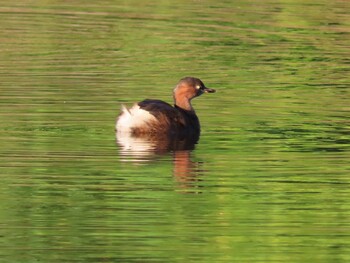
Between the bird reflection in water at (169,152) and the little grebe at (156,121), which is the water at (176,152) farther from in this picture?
the little grebe at (156,121)

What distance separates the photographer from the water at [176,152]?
36.0ft

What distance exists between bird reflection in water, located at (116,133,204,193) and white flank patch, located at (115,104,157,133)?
9 cm

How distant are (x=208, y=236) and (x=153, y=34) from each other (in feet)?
49.5

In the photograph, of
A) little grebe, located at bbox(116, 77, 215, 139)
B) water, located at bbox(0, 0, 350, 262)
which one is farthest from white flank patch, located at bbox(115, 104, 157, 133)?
water, located at bbox(0, 0, 350, 262)

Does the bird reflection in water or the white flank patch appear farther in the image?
the white flank patch

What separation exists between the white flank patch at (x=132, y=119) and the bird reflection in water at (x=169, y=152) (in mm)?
86

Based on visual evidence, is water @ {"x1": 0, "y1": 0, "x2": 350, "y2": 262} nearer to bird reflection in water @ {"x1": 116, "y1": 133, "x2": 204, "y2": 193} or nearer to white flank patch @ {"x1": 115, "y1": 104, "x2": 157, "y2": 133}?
bird reflection in water @ {"x1": 116, "y1": 133, "x2": 204, "y2": 193}

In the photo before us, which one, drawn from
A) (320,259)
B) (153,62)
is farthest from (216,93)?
(320,259)

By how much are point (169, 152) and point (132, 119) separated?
3.22ft

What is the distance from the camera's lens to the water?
11.0 metres

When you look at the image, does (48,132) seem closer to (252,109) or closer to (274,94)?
(252,109)

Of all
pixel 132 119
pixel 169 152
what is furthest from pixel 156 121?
pixel 169 152

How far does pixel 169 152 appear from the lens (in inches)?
595

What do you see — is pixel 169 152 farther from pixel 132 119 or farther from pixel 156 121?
pixel 156 121
